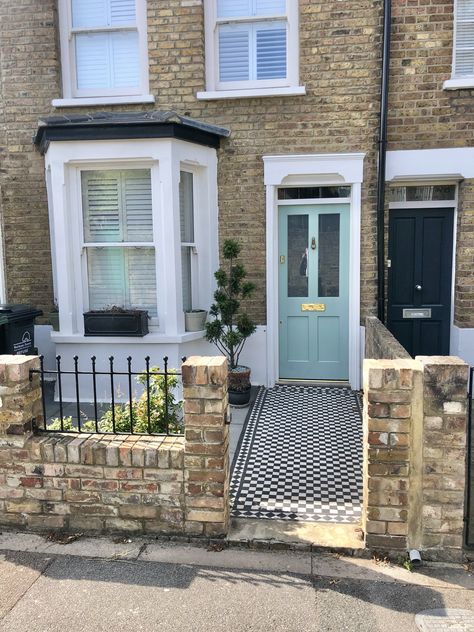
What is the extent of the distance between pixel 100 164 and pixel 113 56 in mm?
1708

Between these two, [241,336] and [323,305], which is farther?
[323,305]

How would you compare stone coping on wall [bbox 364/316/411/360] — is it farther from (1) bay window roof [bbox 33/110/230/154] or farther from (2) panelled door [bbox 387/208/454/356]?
(1) bay window roof [bbox 33/110/230/154]

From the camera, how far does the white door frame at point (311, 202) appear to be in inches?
257

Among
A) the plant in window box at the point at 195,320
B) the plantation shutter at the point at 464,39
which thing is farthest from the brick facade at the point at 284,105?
the plant in window box at the point at 195,320

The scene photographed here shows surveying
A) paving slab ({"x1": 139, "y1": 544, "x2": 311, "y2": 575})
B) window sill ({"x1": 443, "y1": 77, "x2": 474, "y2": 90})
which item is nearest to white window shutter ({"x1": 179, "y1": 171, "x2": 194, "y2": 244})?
window sill ({"x1": 443, "y1": 77, "x2": 474, "y2": 90})

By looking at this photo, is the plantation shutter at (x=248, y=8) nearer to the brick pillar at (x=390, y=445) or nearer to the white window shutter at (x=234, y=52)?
the white window shutter at (x=234, y=52)

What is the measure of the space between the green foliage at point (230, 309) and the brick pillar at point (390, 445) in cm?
326

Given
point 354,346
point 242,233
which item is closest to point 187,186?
point 242,233

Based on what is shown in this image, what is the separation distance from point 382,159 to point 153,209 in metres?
2.88

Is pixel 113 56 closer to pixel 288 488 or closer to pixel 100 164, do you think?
pixel 100 164

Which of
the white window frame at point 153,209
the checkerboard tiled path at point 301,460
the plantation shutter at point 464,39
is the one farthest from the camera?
the plantation shutter at point 464,39

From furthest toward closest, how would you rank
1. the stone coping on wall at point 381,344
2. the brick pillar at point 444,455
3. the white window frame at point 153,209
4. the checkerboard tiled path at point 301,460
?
the white window frame at point 153,209 < the stone coping on wall at point 381,344 < the checkerboard tiled path at point 301,460 < the brick pillar at point 444,455

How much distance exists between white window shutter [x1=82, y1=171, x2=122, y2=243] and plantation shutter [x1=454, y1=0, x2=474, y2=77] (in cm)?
447

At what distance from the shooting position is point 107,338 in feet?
20.9
